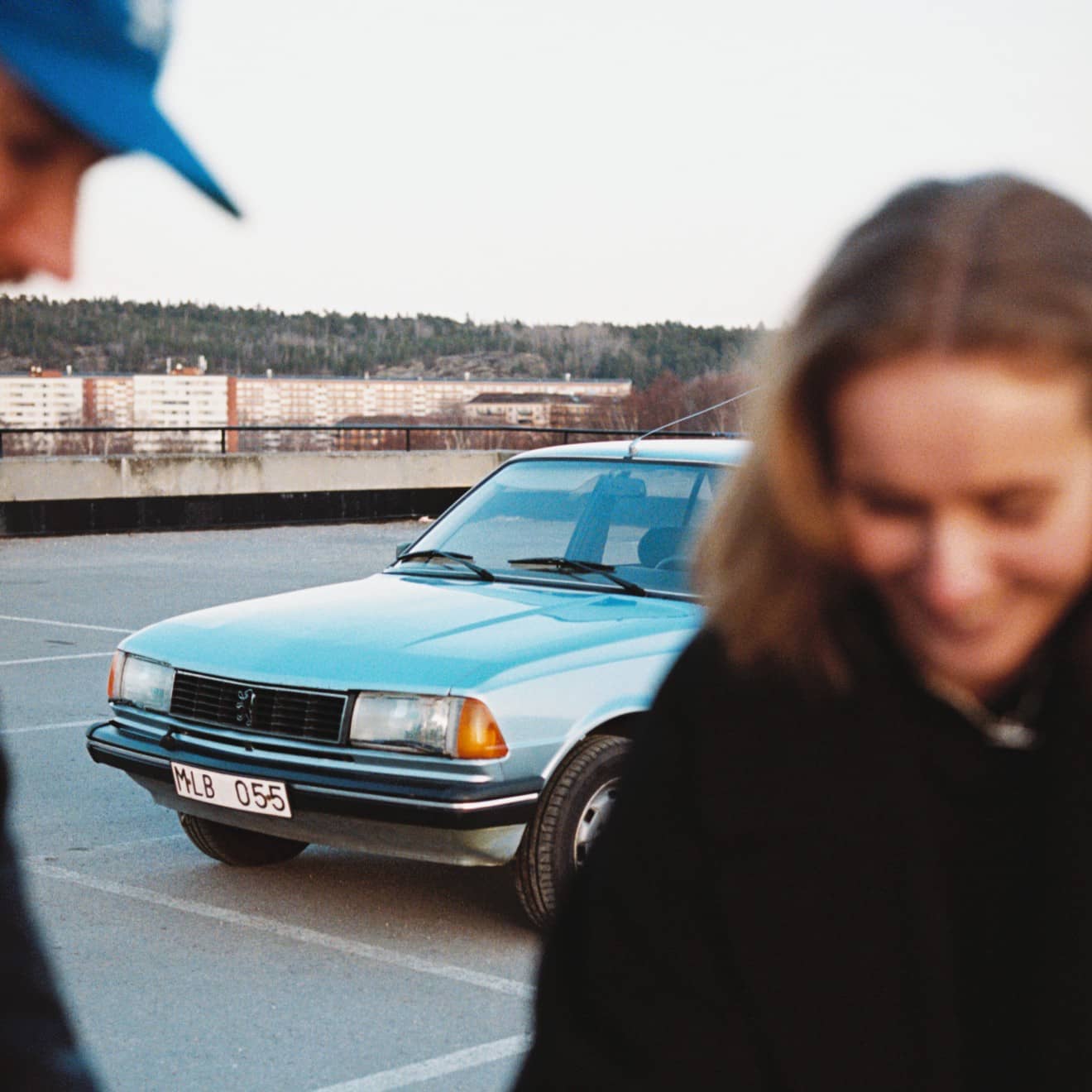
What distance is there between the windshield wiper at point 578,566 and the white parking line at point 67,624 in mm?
7212

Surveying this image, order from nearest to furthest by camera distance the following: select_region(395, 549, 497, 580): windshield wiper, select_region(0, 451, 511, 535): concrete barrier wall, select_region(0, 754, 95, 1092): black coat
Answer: select_region(0, 754, 95, 1092): black coat → select_region(395, 549, 497, 580): windshield wiper → select_region(0, 451, 511, 535): concrete barrier wall

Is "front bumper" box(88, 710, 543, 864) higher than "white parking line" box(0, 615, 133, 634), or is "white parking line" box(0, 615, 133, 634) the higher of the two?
"front bumper" box(88, 710, 543, 864)

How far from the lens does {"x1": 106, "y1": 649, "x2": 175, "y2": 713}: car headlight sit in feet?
19.9

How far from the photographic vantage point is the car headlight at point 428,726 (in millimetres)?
5305

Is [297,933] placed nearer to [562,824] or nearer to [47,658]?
[562,824]

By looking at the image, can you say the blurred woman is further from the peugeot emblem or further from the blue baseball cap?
the peugeot emblem

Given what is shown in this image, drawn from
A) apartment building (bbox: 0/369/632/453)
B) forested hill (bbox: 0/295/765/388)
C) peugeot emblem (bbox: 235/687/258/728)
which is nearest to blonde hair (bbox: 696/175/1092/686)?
apartment building (bbox: 0/369/632/453)

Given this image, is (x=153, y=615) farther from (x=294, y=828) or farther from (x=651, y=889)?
(x=651, y=889)

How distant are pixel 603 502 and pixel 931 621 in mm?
5592

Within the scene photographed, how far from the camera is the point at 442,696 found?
5324 mm

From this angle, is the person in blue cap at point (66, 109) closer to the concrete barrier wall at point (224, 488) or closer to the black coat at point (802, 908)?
the black coat at point (802, 908)

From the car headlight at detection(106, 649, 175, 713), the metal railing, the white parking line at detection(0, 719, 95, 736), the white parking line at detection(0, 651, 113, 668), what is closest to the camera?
the car headlight at detection(106, 649, 175, 713)

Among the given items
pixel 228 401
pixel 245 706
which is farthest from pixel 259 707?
pixel 228 401

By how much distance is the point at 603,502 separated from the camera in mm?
6641
